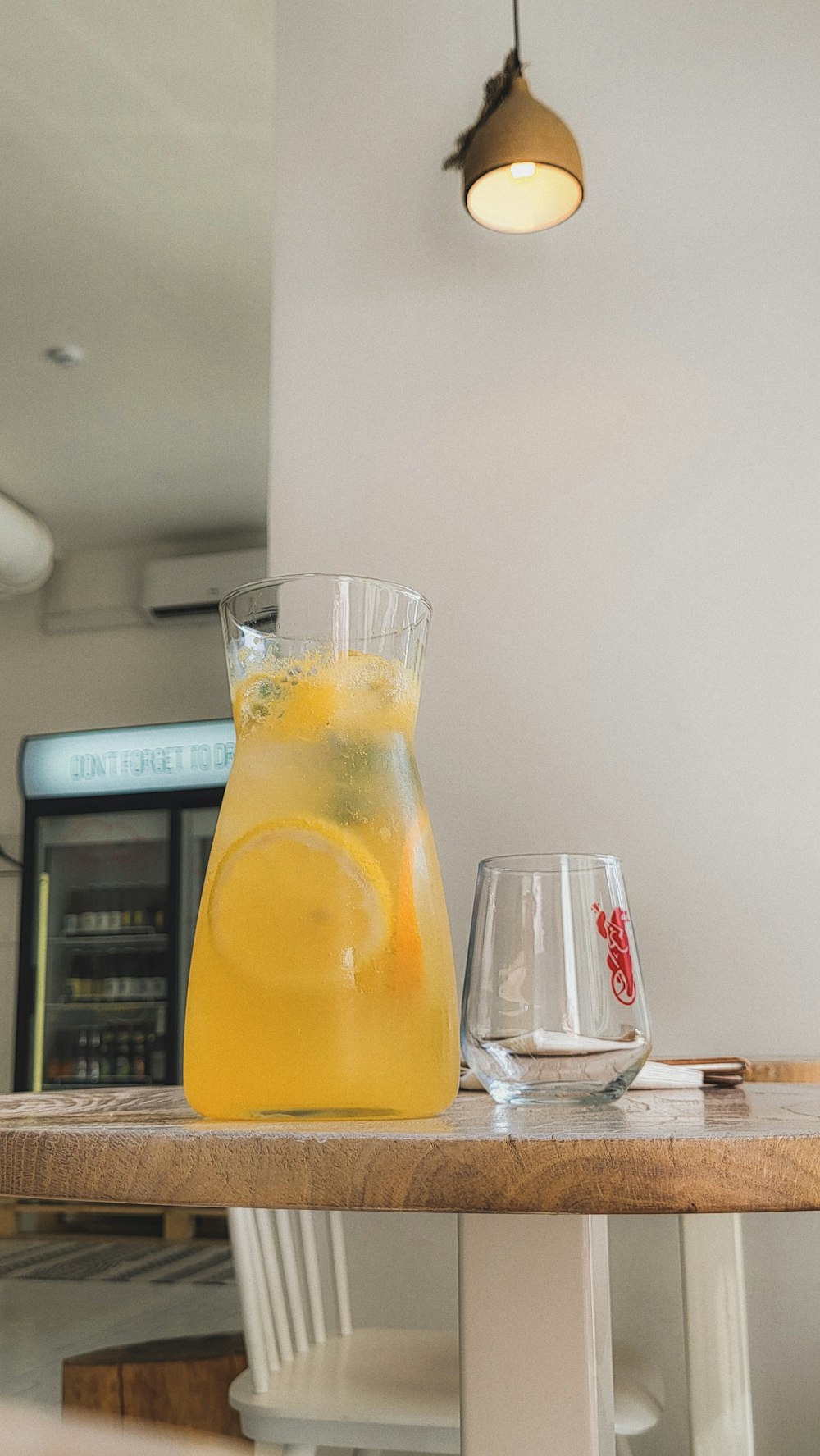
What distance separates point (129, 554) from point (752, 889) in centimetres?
471

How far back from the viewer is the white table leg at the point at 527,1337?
0.41 meters

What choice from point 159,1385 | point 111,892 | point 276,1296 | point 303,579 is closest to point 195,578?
point 111,892

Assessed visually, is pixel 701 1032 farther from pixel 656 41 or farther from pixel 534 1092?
pixel 656 41

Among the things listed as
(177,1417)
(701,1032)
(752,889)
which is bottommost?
(177,1417)

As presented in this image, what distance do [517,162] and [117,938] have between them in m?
4.79

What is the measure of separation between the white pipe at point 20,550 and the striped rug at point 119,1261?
2760 millimetres

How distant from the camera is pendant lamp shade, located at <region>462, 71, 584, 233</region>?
1345 millimetres

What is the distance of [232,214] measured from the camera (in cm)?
324

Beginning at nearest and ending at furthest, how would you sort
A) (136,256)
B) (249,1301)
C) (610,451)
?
1. (249,1301)
2. (610,451)
3. (136,256)

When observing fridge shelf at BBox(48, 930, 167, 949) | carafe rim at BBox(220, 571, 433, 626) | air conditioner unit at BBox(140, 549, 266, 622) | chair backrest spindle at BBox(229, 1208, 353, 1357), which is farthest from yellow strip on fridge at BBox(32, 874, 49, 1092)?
carafe rim at BBox(220, 571, 433, 626)

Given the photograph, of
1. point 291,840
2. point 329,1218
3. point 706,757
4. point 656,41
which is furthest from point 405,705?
point 656,41

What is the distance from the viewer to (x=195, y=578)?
5312mm

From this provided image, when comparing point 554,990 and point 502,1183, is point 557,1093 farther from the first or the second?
point 502,1183

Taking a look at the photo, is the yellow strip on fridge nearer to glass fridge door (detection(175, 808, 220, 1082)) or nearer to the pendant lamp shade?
glass fridge door (detection(175, 808, 220, 1082))
